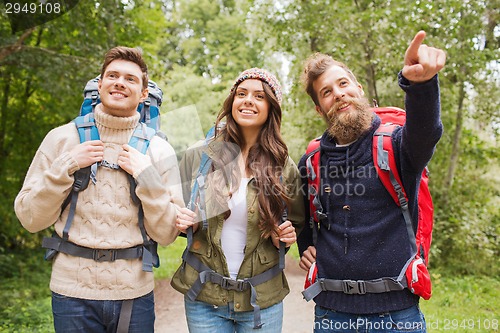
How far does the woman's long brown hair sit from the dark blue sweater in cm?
34

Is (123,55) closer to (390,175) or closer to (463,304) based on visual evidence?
(390,175)

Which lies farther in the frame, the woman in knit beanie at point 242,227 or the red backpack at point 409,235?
the woman in knit beanie at point 242,227

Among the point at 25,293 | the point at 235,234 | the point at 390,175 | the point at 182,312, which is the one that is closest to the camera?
the point at 390,175

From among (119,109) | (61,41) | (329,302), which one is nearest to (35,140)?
(61,41)

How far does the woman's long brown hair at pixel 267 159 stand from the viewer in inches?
111

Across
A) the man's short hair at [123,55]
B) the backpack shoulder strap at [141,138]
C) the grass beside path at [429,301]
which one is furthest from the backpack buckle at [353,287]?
the grass beside path at [429,301]

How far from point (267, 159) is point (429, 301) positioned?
5663 millimetres

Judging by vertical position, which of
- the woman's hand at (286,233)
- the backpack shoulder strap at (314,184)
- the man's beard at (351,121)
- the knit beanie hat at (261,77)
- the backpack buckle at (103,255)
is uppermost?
the knit beanie hat at (261,77)

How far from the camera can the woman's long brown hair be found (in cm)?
282

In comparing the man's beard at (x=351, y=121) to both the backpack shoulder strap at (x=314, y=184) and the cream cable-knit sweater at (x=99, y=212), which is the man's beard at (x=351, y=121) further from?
the cream cable-knit sweater at (x=99, y=212)

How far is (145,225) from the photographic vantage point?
271 cm

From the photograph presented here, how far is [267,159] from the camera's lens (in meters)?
2.99

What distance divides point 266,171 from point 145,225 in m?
0.82

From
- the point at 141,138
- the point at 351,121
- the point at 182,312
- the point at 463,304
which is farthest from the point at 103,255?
the point at 463,304
